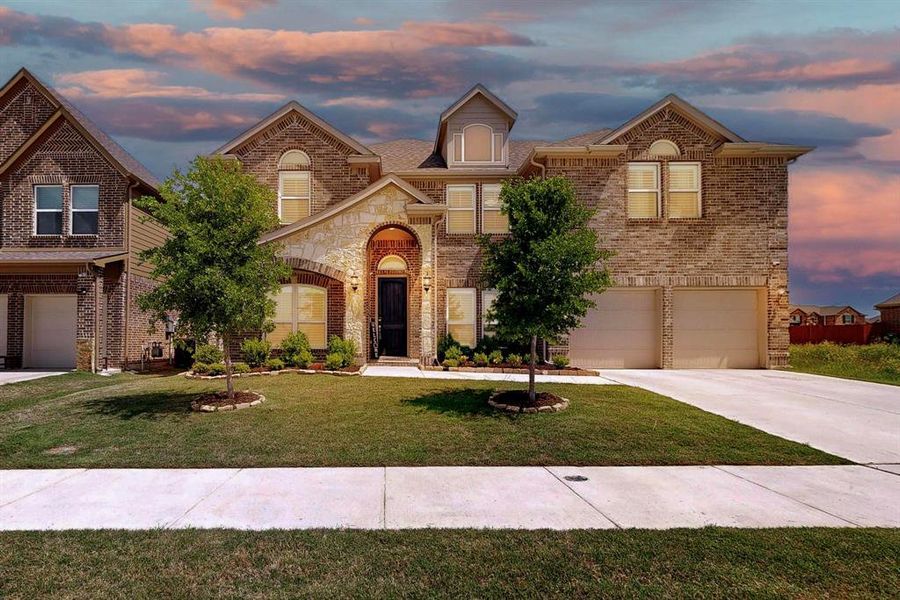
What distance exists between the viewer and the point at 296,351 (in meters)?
15.4

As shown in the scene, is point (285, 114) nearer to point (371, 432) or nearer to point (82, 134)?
point (82, 134)

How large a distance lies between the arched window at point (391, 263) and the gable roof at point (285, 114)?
3.94m

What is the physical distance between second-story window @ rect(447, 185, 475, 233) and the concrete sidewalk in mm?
12439

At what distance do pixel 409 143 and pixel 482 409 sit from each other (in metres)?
Result: 15.2

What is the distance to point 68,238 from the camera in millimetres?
17562

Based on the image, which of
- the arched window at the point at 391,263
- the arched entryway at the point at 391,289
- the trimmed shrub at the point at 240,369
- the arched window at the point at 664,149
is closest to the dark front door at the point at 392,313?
the arched entryway at the point at 391,289

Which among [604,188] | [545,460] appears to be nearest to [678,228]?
[604,188]

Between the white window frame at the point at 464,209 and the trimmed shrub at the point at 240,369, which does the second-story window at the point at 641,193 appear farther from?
the trimmed shrub at the point at 240,369

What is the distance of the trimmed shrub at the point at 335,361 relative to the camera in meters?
14.4

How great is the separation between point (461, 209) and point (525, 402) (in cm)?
987

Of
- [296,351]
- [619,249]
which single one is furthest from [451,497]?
[619,249]

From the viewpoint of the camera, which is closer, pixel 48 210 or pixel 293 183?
pixel 48 210

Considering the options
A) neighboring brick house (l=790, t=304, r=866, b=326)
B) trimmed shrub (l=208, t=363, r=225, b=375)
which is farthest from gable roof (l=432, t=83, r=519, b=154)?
neighboring brick house (l=790, t=304, r=866, b=326)

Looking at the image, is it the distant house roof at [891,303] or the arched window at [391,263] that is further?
the distant house roof at [891,303]
